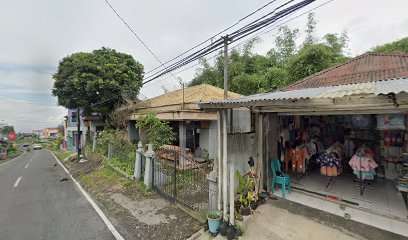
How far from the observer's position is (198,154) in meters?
12.7

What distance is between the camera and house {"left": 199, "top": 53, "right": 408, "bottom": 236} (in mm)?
4590

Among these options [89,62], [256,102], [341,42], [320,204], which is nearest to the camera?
[256,102]

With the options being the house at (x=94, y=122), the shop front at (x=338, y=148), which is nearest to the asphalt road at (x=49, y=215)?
the shop front at (x=338, y=148)

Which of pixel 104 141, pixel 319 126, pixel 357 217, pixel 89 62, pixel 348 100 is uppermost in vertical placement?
pixel 89 62

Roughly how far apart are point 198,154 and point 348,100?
9.67 meters

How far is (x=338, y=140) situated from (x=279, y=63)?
14.7 metres

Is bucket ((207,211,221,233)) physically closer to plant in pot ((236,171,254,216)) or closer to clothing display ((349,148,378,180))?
plant in pot ((236,171,254,216))

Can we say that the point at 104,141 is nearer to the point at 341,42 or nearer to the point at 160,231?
the point at 160,231

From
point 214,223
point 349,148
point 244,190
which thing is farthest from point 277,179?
point 349,148

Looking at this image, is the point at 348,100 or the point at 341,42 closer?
the point at 348,100

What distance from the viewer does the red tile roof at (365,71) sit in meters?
6.78

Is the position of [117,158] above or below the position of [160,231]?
above

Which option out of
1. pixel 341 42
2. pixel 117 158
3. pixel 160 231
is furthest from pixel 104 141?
pixel 341 42

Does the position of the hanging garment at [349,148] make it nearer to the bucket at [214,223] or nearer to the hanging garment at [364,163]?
the hanging garment at [364,163]
